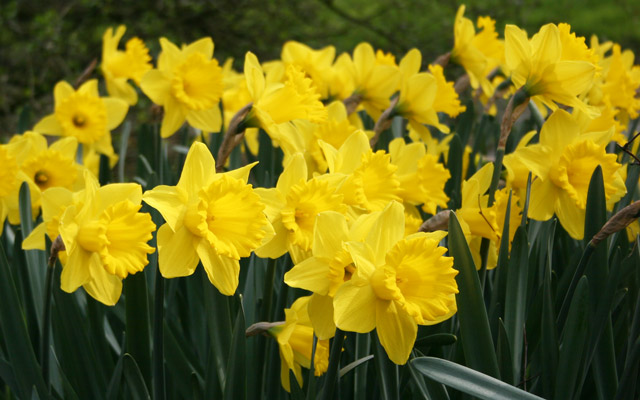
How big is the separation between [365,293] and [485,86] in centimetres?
142

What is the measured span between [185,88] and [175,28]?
385 cm

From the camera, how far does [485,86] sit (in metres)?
2.31

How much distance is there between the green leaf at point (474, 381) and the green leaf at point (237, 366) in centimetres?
31

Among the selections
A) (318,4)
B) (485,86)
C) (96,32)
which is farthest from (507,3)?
(485,86)

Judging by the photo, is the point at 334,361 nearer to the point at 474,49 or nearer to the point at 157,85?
the point at 157,85

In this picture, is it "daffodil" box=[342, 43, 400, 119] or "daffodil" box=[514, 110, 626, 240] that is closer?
"daffodil" box=[514, 110, 626, 240]

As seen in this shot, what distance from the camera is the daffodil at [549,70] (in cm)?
146

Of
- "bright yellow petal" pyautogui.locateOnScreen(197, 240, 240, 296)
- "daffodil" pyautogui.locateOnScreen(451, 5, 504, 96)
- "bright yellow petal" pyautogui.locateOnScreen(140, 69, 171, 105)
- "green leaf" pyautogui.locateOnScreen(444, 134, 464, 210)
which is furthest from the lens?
"daffodil" pyautogui.locateOnScreen(451, 5, 504, 96)

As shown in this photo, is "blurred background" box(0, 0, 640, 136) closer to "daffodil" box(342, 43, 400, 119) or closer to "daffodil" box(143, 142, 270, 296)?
"daffodil" box(342, 43, 400, 119)

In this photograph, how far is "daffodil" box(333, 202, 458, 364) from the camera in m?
1.05

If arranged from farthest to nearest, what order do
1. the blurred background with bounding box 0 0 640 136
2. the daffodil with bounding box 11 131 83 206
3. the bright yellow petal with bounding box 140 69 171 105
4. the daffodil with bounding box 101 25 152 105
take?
the blurred background with bounding box 0 0 640 136
the daffodil with bounding box 101 25 152 105
the bright yellow petal with bounding box 140 69 171 105
the daffodil with bounding box 11 131 83 206

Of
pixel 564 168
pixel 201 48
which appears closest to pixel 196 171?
pixel 564 168

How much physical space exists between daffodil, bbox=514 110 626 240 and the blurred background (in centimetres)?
374

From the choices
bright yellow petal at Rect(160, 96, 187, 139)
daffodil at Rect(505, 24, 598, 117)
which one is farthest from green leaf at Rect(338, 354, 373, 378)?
bright yellow petal at Rect(160, 96, 187, 139)
